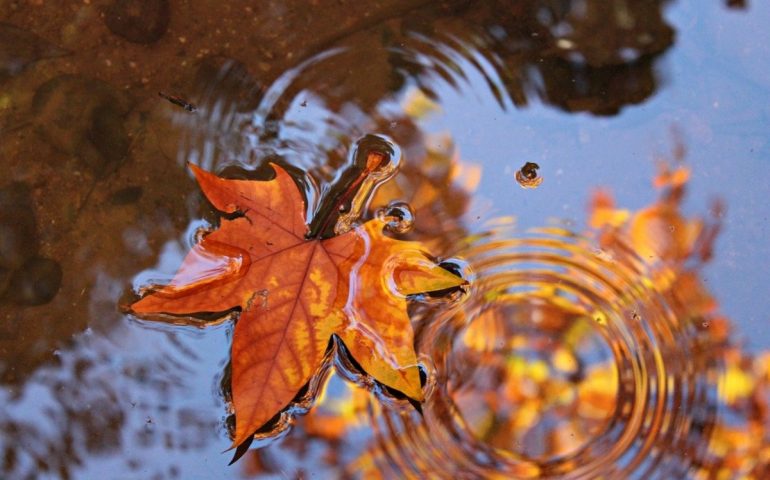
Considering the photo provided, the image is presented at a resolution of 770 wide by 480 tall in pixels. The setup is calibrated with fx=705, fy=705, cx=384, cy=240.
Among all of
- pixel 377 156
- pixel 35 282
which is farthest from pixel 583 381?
pixel 35 282

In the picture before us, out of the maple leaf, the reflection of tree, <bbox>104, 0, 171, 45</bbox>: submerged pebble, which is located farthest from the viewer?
<bbox>104, 0, 171, 45</bbox>: submerged pebble

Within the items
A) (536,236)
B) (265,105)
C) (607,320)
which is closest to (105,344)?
(265,105)

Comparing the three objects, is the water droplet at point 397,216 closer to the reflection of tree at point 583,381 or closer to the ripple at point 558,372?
the ripple at point 558,372

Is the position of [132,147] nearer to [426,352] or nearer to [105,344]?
[105,344]

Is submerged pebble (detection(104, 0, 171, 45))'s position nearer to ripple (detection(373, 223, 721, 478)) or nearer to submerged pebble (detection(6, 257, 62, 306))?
submerged pebble (detection(6, 257, 62, 306))

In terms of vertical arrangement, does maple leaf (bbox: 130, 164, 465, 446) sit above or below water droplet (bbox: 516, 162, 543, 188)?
below

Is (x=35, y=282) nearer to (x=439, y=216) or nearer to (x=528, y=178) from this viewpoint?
(x=439, y=216)

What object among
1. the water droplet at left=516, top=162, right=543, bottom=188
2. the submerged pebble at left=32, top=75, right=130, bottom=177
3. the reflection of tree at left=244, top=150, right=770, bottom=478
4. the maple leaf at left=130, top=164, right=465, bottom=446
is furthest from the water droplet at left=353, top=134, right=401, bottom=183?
the submerged pebble at left=32, top=75, right=130, bottom=177

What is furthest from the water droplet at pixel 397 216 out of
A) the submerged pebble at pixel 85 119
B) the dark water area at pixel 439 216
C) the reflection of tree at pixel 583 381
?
the submerged pebble at pixel 85 119
